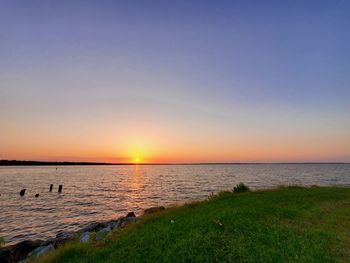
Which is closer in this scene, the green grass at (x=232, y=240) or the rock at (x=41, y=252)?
the green grass at (x=232, y=240)

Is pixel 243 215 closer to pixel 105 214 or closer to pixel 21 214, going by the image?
pixel 105 214

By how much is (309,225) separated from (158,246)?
6.60 metres

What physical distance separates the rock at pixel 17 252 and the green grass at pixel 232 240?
19.7 ft

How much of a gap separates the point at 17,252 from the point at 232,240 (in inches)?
483

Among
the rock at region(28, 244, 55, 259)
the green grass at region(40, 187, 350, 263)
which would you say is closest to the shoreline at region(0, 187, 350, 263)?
the green grass at region(40, 187, 350, 263)

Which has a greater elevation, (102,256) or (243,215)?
(243,215)

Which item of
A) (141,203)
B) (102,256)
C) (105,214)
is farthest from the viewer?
(141,203)

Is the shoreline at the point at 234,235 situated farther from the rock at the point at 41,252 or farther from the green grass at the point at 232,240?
the rock at the point at 41,252

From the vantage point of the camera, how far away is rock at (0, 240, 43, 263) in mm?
14297

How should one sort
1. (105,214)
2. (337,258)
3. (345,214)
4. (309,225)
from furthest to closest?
(105,214)
(345,214)
(309,225)
(337,258)

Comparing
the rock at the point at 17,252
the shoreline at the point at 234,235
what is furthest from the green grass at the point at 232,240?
the rock at the point at 17,252

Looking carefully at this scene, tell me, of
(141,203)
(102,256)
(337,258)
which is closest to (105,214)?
(141,203)

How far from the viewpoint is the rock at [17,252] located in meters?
14.3

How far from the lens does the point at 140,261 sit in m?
8.34
